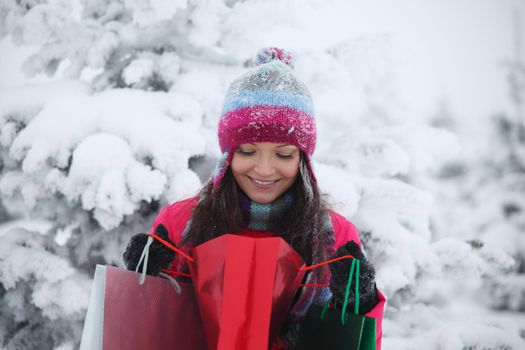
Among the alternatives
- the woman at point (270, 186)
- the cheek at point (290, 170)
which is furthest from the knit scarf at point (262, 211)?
the cheek at point (290, 170)

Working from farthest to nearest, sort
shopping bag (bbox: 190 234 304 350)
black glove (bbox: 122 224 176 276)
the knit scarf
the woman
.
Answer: the knit scarf, the woman, black glove (bbox: 122 224 176 276), shopping bag (bbox: 190 234 304 350)

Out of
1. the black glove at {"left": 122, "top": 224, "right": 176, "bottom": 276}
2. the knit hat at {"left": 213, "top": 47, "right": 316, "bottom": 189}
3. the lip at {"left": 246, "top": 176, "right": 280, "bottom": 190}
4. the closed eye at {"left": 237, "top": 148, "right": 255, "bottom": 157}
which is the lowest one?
the black glove at {"left": 122, "top": 224, "right": 176, "bottom": 276}

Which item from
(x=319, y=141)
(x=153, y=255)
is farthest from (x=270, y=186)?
(x=319, y=141)

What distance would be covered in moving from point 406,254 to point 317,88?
990mm

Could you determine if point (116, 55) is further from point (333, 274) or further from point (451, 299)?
point (451, 299)

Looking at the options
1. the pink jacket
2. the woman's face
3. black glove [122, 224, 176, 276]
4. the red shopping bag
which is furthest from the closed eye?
the red shopping bag

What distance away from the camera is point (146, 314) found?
0.97 meters

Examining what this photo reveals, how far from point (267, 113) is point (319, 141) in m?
1.04

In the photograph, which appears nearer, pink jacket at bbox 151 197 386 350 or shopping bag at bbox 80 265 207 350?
shopping bag at bbox 80 265 207 350

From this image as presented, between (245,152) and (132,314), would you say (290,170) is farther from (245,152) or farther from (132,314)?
(132,314)

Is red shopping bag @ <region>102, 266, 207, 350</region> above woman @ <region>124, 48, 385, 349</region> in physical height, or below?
below

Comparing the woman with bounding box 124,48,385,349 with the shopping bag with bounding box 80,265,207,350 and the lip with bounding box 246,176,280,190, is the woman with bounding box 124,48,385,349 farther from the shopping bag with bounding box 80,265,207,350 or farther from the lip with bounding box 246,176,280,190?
the shopping bag with bounding box 80,265,207,350

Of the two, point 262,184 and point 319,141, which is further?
point 319,141

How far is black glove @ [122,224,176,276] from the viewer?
106 centimetres
